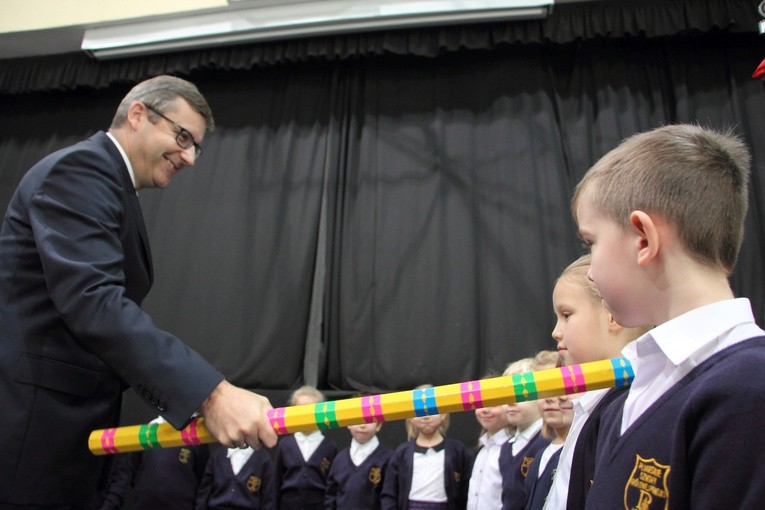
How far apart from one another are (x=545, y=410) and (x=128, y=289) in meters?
1.49

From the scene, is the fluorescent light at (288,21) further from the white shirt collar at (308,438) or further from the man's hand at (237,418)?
the man's hand at (237,418)

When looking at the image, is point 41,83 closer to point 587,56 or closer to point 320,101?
point 320,101

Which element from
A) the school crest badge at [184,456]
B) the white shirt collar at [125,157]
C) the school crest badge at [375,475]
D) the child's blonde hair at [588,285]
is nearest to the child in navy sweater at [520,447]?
the school crest badge at [375,475]

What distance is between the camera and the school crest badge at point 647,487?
705mm

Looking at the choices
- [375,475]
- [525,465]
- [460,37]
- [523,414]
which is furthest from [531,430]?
[460,37]

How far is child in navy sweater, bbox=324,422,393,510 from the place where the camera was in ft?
11.6

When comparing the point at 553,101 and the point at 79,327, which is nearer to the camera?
the point at 79,327

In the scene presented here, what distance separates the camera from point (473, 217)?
4398 mm

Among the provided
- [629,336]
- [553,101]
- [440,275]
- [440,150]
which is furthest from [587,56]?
[629,336]

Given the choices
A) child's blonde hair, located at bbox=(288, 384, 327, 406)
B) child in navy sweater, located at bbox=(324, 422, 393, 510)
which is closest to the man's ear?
child in navy sweater, located at bbox=(324, 422, 393, 510)

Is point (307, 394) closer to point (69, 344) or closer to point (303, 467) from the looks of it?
point (303, 467)

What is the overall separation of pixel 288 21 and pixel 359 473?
10.1 feet

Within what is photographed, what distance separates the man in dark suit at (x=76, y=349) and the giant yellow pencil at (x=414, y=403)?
0.18ft

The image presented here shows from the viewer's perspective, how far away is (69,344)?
51.3 inches
